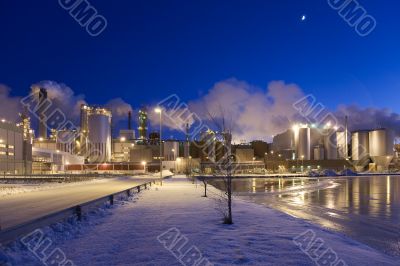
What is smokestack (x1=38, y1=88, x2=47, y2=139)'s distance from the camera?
387ft

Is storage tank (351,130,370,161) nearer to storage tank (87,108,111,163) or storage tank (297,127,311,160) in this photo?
storage tank (297,127,311,160)

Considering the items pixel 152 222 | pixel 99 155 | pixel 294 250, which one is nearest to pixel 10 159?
pixel 99 155

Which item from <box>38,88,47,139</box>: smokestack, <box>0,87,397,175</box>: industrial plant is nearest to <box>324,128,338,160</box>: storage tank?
<box>0,87,397,175</box>: industrial plant

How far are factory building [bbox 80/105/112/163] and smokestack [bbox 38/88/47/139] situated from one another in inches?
479

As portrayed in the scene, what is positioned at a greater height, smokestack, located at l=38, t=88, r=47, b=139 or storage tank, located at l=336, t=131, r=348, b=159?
smokestack, located at l=38, t=88, r=47, b=139

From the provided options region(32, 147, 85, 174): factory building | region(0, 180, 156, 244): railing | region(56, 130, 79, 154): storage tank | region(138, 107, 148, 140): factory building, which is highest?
region(138, 107, 148, 140): factory building

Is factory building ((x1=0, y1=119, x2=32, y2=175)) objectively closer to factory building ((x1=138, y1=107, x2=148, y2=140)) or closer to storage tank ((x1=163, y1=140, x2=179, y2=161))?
storage tank ((x1=163, y1=140, x2=179, y2=161))

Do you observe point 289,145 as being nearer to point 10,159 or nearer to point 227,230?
point 10,159

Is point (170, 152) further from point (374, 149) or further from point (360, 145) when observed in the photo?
point (374, 149)

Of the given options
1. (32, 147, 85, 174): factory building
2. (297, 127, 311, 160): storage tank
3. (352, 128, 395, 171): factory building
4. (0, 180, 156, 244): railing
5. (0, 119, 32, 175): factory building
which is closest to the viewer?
(0, 180, 156, 244): railing

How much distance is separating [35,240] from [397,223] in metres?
14.7

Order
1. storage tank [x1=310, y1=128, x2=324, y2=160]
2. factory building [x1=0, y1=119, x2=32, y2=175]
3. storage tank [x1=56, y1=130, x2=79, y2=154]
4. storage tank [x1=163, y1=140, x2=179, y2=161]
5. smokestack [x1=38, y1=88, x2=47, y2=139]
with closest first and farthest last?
factory building [x1=0, y1=119, x2=32, y2=175], smokestack [x1=38, y1=88, x2=47, y2=139], storage tank [x1=163, y1=140, x2=179, y2=161], storage tank [x1=56, y1=130, x2=79, y2=154], storage tank [x1=310, y1=128, x2=324, y2=160]

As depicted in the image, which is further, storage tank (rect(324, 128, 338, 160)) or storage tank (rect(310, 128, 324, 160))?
storage tank (rect(310, 128, 324, 160))

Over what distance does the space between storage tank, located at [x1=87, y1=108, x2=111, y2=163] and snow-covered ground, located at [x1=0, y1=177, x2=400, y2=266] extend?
11485cm
